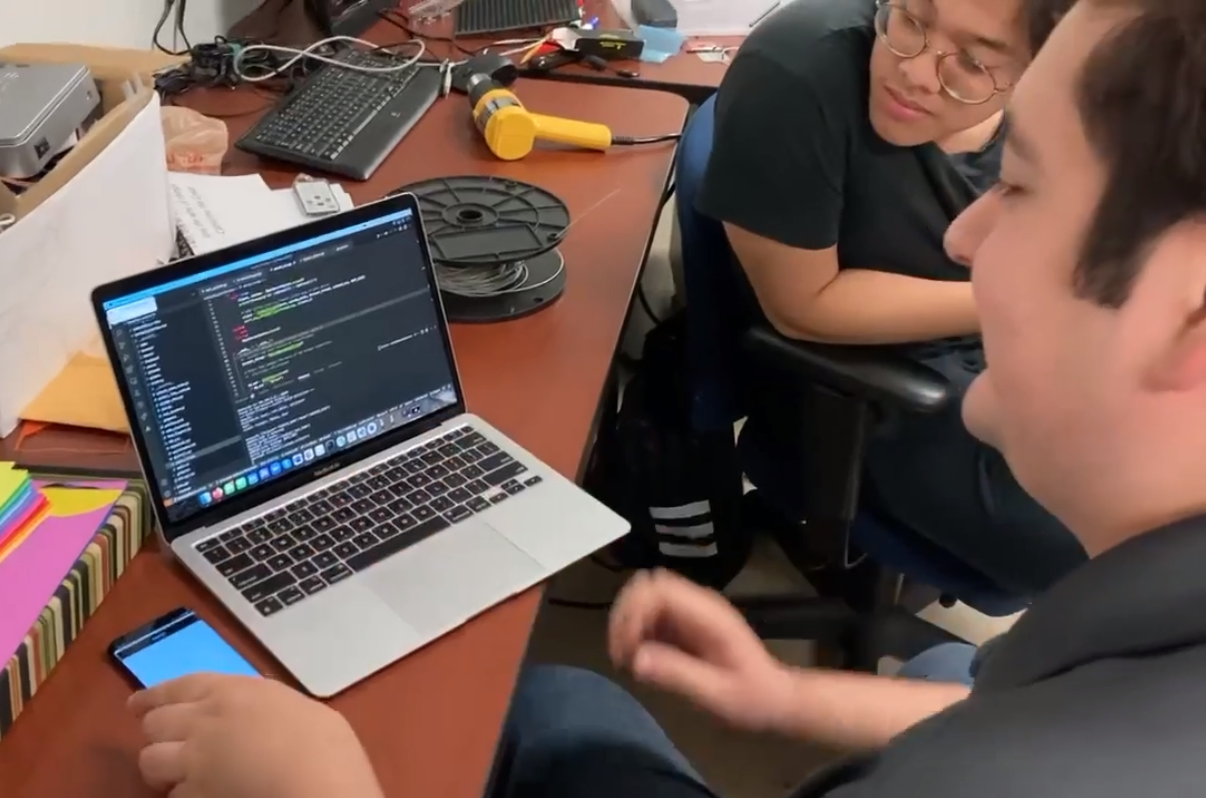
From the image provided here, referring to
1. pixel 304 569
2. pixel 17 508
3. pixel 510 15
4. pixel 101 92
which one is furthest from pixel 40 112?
pixel 510 15

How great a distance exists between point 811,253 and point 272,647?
695 millimetres

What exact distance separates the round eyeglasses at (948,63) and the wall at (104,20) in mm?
999

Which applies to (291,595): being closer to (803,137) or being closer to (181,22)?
(803,137)

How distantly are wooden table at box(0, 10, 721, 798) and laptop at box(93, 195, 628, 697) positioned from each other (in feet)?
0.08

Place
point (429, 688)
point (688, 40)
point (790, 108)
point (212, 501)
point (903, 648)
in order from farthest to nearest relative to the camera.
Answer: point (688, 40) < point (903, 648) < point (790, 108) < point (212, 501) < point (429, 688)

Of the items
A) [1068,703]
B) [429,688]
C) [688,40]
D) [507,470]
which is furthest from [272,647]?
[688,40]

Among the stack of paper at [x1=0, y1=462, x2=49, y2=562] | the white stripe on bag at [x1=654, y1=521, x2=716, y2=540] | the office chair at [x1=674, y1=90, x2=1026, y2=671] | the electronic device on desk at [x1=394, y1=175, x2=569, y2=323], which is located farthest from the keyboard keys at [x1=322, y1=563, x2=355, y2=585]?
the white stripe on bag at [x1=654, y1=521, x2=716, y2=540]

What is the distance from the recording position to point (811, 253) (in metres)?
1.24

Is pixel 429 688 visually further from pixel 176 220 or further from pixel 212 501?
pixel 176 220

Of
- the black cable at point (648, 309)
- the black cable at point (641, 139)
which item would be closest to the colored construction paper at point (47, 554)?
the black cable at point (641, 139)

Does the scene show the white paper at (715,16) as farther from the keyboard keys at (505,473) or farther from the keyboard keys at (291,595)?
the keyboard keys at (291,595)

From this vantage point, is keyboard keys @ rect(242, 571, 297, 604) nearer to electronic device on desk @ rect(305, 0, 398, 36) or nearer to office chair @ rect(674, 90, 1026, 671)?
office chair @ rect(674, 90, 1026, 671)

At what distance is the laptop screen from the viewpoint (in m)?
0.89

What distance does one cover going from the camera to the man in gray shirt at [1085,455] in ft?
1.62
